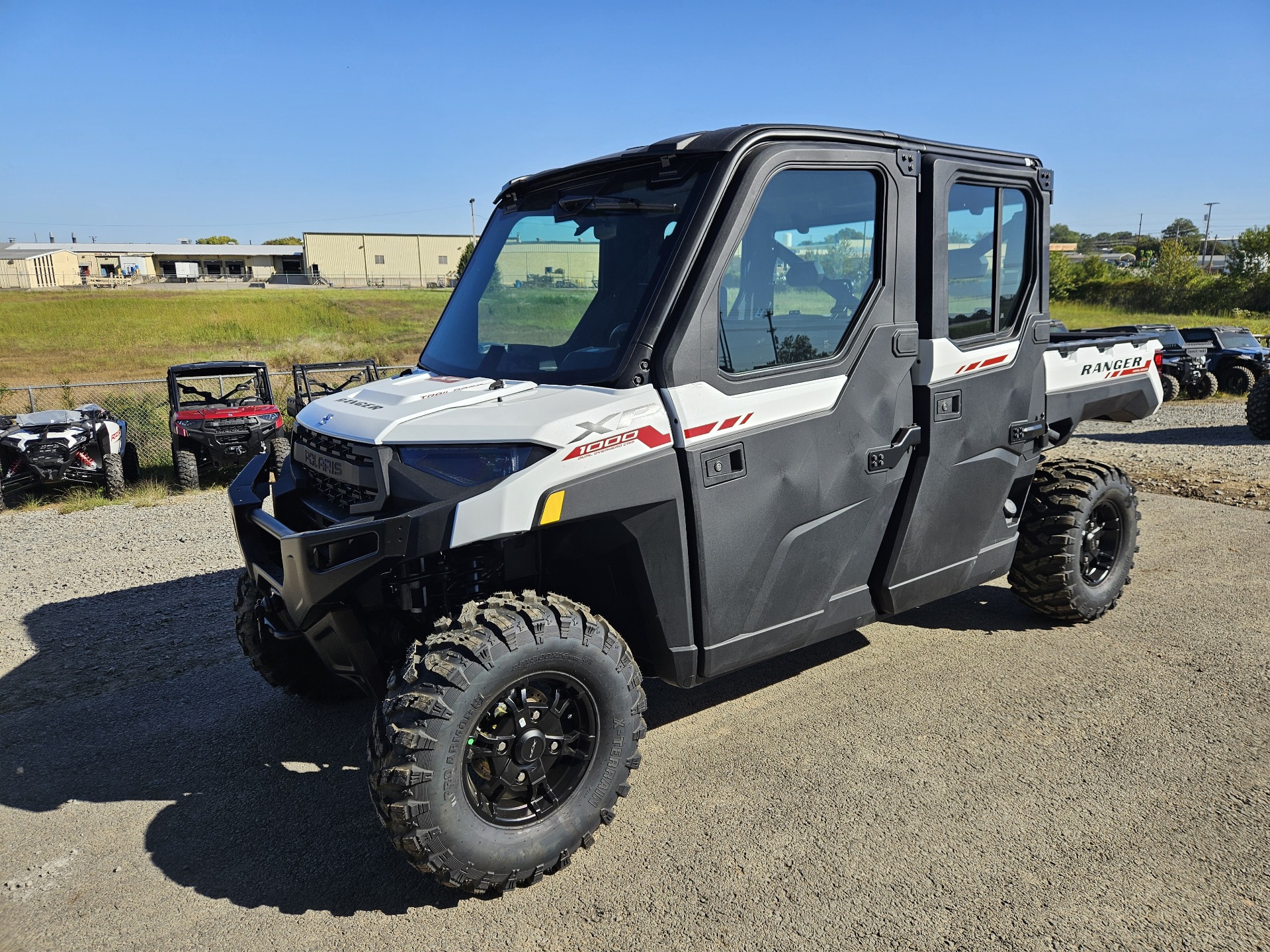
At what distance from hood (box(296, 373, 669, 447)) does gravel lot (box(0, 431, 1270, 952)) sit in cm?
163

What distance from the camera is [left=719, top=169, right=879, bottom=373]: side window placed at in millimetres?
3547

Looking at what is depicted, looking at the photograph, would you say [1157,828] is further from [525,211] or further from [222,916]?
[525,211]

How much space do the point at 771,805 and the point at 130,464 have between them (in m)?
11.6

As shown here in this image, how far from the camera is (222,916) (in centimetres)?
311

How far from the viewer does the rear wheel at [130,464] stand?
483 inches

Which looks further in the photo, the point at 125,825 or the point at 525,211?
the point at 525,211

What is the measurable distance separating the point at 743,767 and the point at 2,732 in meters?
3.78

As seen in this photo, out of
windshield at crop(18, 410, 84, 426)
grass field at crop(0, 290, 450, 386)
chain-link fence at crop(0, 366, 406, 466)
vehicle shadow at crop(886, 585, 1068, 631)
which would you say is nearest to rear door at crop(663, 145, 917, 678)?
vehicle shadow at crop(886, 585, 1068, 631)

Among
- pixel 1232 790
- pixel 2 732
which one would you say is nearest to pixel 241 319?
pixel 2 732

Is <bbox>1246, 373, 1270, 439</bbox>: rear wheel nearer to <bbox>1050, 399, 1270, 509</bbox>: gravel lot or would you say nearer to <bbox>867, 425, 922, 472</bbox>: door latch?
<bbox>1050, 399, 1270, 509</bbox>: gravel lot

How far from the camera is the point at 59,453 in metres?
11.1

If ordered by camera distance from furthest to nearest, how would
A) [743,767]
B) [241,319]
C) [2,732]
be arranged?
[241,319], [2,732], [743,767]

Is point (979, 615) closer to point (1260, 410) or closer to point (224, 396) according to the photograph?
point (1260, 410)

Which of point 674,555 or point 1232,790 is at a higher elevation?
point 674,555
